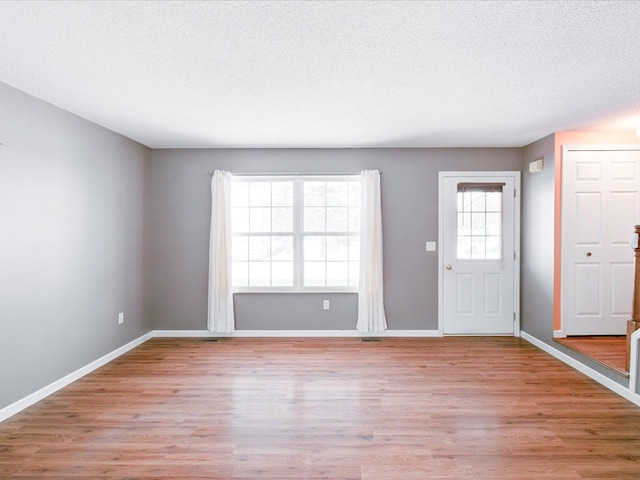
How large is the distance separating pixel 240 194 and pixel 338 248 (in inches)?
58.8

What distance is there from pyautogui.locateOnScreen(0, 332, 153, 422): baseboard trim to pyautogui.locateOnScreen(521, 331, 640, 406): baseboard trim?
4842 mm

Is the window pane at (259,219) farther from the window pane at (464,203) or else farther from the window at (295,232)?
the window pane at (464,203)

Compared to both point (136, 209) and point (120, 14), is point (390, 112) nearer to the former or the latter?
point (120, 14)

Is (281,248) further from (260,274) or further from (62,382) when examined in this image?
(62,382)

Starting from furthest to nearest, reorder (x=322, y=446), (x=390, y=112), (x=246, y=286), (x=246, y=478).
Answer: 1. (x=246, y=286)
2. (x=390, y=112)
3. (x=322, y=446)
4. (x=246, y=478)

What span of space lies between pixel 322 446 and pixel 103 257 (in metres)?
3.02

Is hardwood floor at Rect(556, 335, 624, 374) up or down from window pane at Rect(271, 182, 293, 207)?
down

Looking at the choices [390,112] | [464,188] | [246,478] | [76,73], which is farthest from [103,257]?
[464,188]

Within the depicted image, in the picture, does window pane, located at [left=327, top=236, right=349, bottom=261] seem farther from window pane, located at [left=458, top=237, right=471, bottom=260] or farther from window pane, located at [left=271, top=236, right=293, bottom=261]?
window pane, located at [left=458, top=237, right=471, bottom=260]

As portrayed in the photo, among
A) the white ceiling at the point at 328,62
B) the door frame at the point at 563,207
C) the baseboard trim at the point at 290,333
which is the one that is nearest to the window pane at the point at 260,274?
the baseboard trim at the point at 290,333

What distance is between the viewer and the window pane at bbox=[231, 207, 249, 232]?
16.1ft

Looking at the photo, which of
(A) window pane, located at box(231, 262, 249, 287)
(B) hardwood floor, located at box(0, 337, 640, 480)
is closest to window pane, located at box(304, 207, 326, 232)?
(A) window pane, located at box(231, 262, 249, 287)

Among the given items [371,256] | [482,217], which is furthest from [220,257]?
[482,217]

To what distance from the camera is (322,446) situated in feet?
7.82
